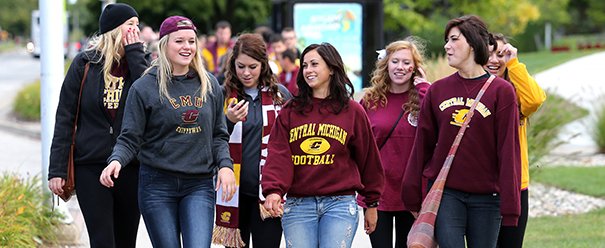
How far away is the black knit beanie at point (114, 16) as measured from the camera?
624cm

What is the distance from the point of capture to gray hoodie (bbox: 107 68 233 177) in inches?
224

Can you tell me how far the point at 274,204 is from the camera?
5.62 metres

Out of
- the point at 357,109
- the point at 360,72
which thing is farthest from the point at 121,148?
the point at 360,72

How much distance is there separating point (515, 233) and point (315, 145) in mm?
1356

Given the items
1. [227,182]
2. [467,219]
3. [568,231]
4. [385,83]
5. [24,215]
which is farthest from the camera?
[568,231]

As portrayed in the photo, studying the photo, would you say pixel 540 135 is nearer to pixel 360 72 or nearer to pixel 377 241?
pixel 360 72

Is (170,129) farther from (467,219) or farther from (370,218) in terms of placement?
(467,219)

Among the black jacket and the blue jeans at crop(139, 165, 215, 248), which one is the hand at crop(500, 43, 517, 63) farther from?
the black jacket

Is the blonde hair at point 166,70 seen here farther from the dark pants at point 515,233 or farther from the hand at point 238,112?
the dark pants at point 515,233

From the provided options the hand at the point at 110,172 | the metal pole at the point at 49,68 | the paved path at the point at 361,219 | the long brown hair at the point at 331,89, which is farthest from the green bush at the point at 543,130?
the hand at the point at 110,172

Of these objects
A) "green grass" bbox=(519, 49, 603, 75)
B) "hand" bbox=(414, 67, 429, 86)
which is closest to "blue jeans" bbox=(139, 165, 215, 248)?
"hand" bbox=(414, 67, 429, 86)

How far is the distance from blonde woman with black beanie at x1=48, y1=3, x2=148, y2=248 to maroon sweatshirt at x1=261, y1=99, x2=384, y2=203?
3.25ft

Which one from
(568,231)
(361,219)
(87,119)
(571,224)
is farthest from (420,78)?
(571,224)

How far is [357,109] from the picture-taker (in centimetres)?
586
